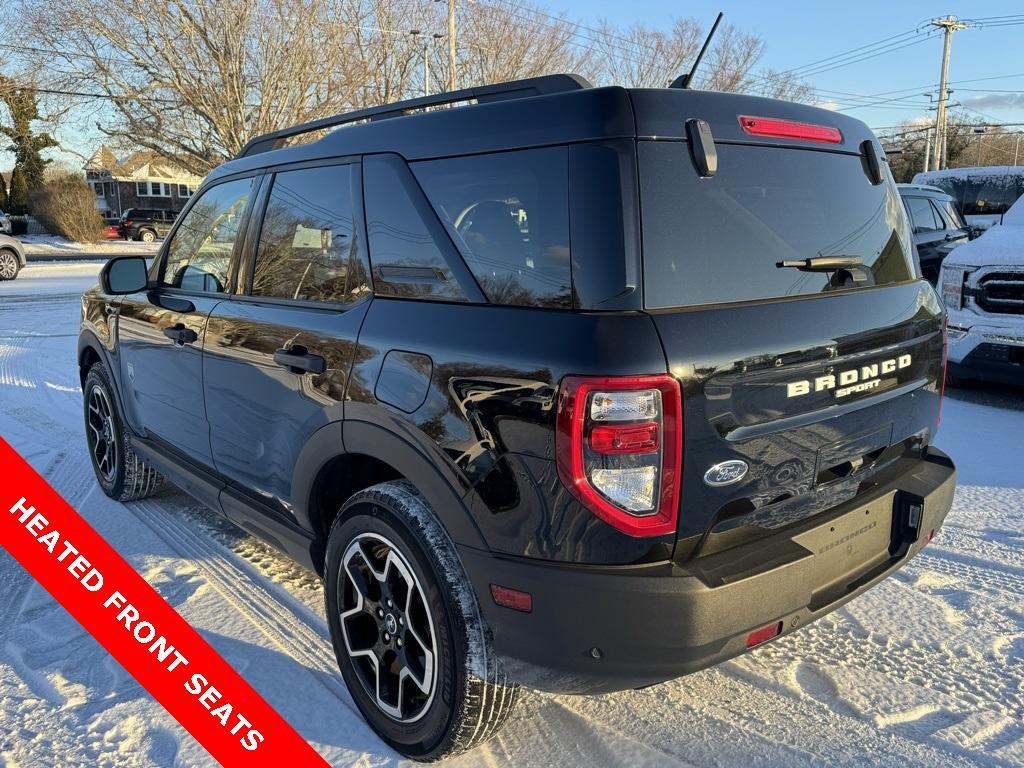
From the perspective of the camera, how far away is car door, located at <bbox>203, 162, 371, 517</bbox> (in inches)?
101

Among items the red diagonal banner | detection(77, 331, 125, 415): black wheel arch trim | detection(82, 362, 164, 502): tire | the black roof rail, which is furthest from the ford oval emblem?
detection(77, 331, 125, 415): black wheel arch trim

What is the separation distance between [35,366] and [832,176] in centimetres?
862

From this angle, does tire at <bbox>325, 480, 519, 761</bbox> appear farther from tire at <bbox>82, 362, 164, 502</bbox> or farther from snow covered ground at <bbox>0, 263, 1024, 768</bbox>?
tire at <bbox>82, 362, 164, 502</bbox>

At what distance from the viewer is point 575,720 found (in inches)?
101

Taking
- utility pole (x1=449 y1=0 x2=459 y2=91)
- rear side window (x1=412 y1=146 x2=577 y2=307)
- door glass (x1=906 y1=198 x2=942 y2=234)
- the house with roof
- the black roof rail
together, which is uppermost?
utility pole (x1=449 y1=0 x2=459 y2=91)

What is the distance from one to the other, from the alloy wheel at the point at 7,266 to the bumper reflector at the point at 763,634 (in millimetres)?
20891

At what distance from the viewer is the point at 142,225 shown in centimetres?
3672

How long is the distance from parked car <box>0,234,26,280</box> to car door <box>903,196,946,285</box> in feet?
62.5

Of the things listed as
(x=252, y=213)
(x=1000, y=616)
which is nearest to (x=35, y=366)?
(x=252, y=213)

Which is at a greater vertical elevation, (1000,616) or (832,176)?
(832,176)

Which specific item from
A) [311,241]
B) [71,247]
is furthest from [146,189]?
[311,241]

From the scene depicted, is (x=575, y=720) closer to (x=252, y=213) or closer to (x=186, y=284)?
(x=252, y=213)

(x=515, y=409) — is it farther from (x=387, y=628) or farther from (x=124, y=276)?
(x=124, y=276)

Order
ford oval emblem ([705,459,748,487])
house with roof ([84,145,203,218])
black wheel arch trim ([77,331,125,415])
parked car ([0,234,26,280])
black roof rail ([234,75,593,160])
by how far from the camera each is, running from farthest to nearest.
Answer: house with roof ([84,145,203,218]) < parked car ([0,234,26,280]) < black wheel arch trim ([77,331,125,415]) < black roof rail ([234,75,593,160]) < ford oval emblem ([705,459,748,487])
